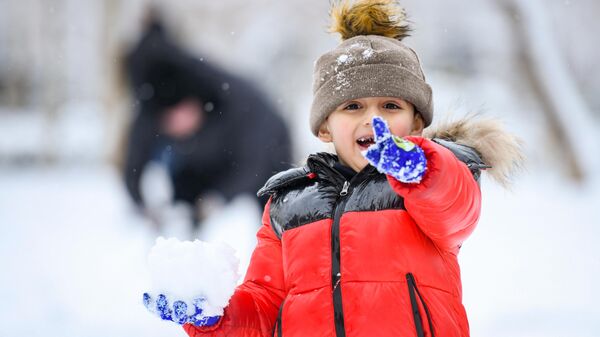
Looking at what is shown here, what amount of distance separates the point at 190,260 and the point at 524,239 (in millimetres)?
3896

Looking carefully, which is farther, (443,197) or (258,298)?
(258,298)

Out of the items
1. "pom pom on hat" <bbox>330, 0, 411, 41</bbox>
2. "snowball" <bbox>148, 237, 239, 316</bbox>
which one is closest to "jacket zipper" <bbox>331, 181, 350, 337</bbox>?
"snowball" <bbox>148, 237, 239, 316</bbox>

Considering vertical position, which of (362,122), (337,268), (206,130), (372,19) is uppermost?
(206,130)

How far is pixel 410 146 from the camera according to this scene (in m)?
1.17

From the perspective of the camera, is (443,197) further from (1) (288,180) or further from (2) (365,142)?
(1) (288,180)

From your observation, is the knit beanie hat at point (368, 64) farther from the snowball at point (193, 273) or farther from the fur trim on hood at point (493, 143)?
the snowball at point (193, 273)

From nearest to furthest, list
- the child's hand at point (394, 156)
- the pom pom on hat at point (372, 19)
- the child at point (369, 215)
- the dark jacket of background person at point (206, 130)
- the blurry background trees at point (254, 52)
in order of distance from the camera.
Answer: the child's hand at point (394, 156), the child at point (369, 215), the pom pom on hat at point (372, 19), the dark jacket of background person at point (206, 130), the blurry background trees at point (254, 52)

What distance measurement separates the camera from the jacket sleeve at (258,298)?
1.48 meters

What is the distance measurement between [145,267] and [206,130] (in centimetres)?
104

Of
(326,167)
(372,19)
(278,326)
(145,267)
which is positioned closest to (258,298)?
(278,326)

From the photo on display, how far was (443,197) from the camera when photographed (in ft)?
4.12

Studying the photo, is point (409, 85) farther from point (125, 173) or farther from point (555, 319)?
point (125, 173)

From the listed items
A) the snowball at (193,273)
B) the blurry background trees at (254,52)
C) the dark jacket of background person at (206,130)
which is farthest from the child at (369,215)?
the blurry background trees at (254,52)

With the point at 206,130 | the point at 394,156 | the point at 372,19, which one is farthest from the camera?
the point at 206,130
